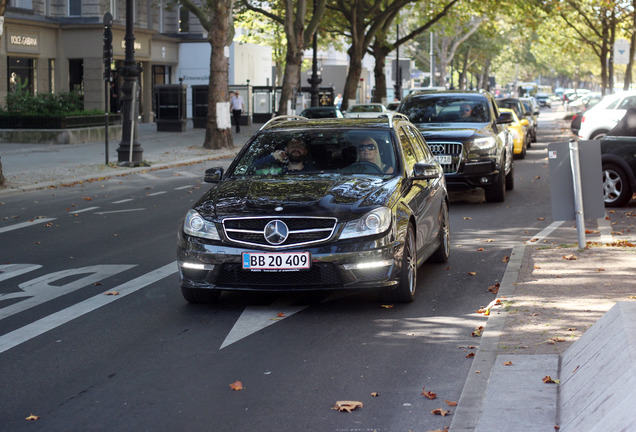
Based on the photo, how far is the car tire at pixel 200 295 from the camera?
339 inches

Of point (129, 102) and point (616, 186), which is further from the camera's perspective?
point (129, 102)

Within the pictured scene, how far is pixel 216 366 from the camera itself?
6.76 metres

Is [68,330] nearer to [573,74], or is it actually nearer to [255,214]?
[255,214]

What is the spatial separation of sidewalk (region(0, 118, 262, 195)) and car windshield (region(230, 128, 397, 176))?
10.8 metres

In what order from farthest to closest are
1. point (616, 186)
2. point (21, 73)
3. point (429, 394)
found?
1. point (21, 73)
2. point (616, 186)
3. point (429, 394)

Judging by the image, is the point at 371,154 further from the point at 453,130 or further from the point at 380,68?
the point at 380,68

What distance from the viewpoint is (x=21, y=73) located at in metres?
44.1

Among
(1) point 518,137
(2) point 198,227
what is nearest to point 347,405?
(2) point 198,227

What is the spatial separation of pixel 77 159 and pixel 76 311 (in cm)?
1921

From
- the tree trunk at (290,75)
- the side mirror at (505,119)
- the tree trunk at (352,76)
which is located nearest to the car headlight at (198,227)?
the side mirror at (505,119)

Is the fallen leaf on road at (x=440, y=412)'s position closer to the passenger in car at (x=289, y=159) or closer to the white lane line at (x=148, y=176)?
the passenger in car at (x=289, y=159)

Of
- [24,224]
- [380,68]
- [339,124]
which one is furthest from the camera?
[380,68]

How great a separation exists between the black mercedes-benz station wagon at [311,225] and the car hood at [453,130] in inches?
283

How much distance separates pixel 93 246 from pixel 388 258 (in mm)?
5256
